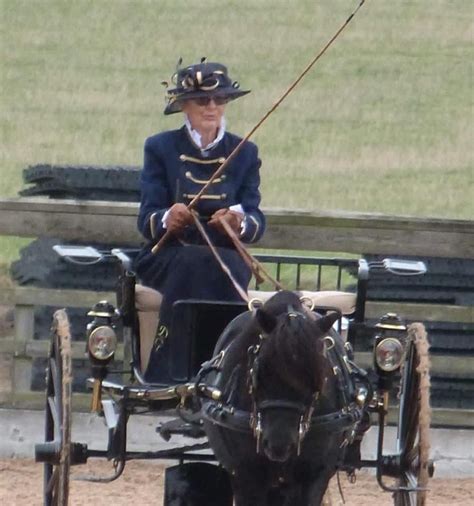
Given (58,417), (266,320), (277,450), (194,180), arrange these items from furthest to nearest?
1. (194,180)
2. (58,417)
3. (266,320)
4. (277,450)

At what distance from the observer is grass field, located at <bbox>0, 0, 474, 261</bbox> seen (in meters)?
21.4

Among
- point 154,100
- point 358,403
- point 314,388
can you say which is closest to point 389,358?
point 358,403

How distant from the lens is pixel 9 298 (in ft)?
34.4

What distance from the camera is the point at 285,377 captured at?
5.98 metres

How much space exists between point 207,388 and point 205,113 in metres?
1.51

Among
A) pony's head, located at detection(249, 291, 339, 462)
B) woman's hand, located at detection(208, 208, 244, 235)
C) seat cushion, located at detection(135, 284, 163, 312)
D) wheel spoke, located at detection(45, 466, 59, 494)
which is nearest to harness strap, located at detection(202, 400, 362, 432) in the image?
pony's head, located at detection(249, 291, 339, 462)

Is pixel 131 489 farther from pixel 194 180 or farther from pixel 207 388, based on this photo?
pixel 207 388

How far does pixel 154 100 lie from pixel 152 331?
716 inches

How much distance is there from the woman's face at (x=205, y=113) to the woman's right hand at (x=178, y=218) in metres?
0.46

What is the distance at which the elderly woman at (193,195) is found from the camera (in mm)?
7340

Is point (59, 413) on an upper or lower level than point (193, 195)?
lower

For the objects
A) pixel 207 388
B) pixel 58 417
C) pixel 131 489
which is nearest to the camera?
pixel 207 388

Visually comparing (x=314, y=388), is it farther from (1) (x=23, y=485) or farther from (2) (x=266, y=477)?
(1) (x=23, y=485)

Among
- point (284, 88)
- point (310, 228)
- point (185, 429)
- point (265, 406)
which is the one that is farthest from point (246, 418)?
point (284, 88)
